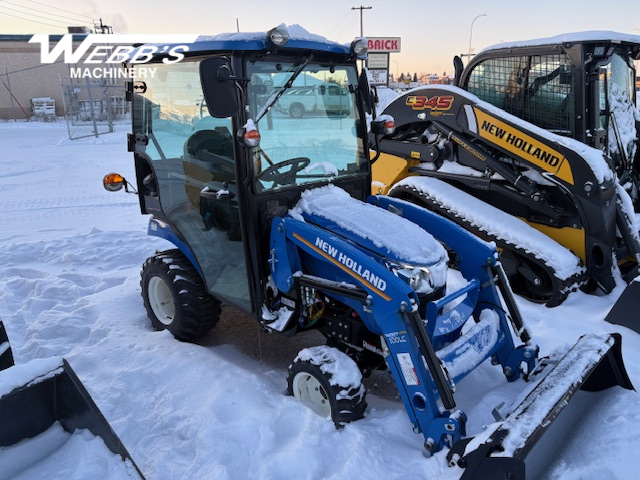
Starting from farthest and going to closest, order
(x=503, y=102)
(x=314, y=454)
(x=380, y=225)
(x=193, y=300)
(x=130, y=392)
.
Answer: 1. (x=503, y=102)
2. (x=193, y=300)
3. (x=130, y=392)
4. (x=380, y=225)
5. (x=314, y=454)

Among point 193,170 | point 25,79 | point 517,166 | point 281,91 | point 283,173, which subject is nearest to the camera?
point 281,91

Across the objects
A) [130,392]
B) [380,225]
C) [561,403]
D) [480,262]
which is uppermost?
[380,225]

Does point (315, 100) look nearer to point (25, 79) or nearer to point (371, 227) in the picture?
point (371, 227)

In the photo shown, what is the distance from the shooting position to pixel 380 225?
3.22 metres

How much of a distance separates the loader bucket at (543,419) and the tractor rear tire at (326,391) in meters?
0.63

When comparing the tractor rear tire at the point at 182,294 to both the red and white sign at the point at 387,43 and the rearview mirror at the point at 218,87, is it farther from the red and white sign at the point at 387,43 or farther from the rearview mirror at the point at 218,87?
the red and white sign at the point at 387,43

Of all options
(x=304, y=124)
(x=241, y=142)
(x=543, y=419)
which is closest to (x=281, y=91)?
(x=304, y=124)

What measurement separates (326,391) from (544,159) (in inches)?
131

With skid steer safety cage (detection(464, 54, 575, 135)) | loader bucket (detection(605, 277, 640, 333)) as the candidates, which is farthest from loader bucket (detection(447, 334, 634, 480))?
skid steer safety cage (detection(464, 54, 575, 135))

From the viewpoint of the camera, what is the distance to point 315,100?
11.6 feet

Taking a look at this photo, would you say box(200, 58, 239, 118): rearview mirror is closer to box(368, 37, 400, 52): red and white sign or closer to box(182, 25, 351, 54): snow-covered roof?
box(182, 25, 351, 54): snow-covered roof

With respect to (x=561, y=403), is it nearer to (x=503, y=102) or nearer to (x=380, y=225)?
(x=380, y=225)

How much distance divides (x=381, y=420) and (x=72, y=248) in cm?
505

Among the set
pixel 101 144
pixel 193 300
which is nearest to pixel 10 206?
pixel 193 300
